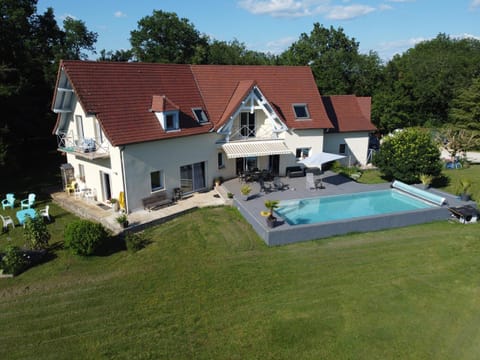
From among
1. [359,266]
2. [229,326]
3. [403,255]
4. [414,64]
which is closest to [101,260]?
[229,326]

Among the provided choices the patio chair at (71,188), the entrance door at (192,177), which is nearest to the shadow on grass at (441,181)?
the entrance door at (192,177)

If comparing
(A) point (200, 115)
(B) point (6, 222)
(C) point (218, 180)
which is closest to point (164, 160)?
(A) point (200, 115)

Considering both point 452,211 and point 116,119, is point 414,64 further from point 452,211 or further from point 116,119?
point 116,119

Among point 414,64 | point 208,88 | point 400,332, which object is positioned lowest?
point 400,332

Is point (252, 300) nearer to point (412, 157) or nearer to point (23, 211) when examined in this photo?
point (23, 211)

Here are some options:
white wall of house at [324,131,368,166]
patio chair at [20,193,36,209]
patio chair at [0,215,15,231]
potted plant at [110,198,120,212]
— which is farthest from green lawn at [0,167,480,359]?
white wall of house at [324,131,368,166]

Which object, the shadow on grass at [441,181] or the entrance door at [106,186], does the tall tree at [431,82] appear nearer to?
the shadow on grass at [441,181]
